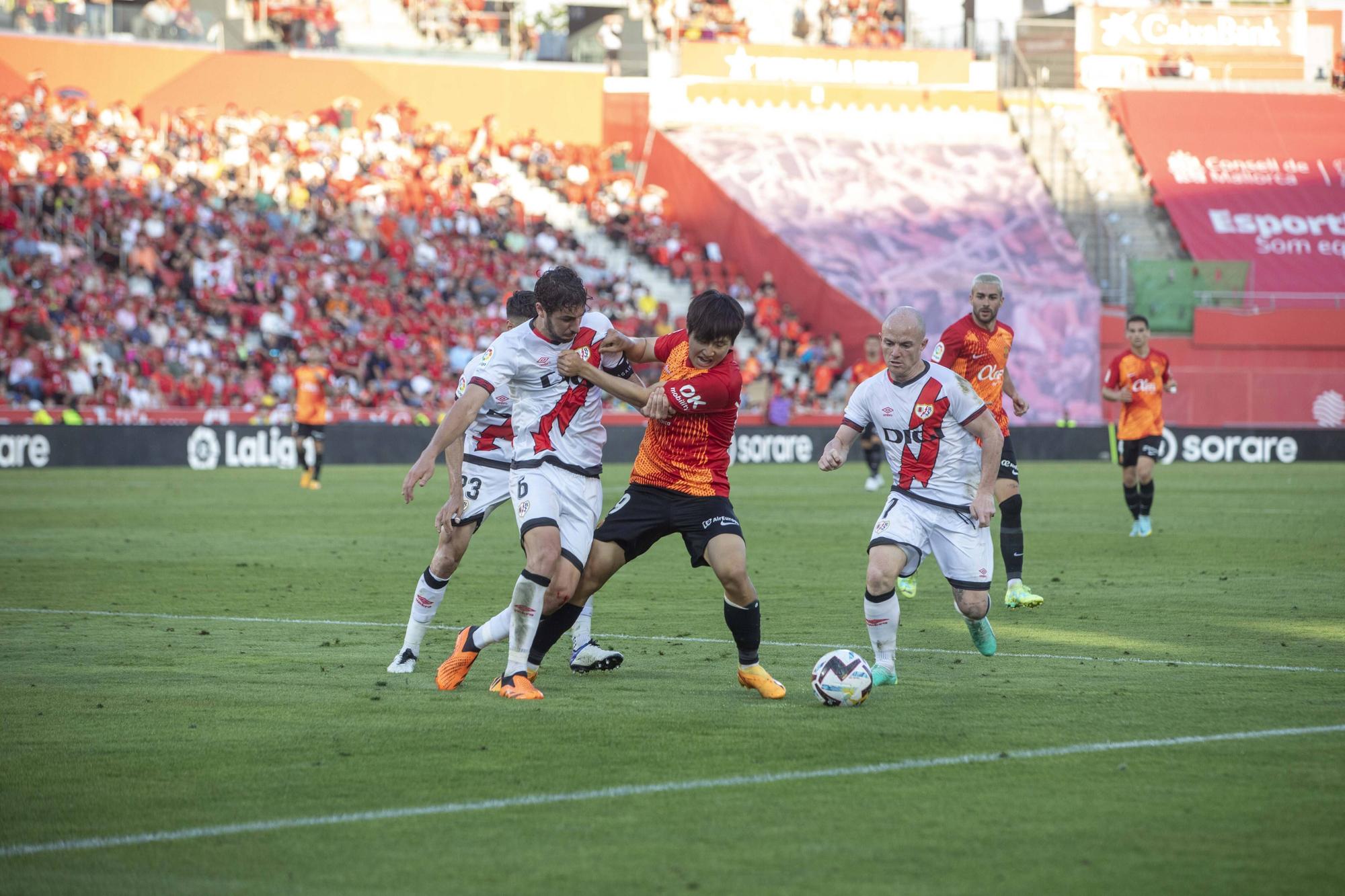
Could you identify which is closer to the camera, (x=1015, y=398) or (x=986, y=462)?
Answer: (x=986, y=462)

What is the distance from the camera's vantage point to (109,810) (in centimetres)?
582

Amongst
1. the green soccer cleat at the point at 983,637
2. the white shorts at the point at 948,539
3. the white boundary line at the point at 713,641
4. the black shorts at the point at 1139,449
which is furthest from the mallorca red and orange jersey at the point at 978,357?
the black shorts at the point at 1139,449

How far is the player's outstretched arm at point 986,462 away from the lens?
28.1 feet

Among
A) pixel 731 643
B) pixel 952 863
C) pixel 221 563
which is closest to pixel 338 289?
pixel 221 563

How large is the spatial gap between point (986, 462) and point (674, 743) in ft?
8.56

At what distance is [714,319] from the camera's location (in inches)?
312

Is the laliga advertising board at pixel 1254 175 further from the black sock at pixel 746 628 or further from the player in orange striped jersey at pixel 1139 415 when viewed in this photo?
the black sock at pixel 746 628

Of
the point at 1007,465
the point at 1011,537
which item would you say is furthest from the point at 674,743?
the point at 1011,537

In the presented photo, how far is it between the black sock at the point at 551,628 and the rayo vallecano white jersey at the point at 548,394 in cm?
69

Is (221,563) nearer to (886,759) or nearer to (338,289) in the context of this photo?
(886,759)

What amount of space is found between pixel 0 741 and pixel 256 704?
126 centimetres

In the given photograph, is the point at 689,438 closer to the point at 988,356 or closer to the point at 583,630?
the point at 583,630

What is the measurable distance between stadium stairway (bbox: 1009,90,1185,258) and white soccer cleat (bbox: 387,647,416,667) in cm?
3959

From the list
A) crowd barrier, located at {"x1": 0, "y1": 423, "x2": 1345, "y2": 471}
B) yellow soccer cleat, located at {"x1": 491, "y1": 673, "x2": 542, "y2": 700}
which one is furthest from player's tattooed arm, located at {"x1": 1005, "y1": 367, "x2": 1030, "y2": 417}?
crowd barrier, located at {"x1": 0, "y1": 423, "x2": 1345, "y2": 471}
